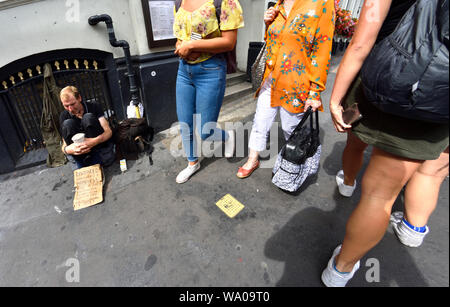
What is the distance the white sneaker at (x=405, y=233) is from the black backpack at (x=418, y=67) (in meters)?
0.47

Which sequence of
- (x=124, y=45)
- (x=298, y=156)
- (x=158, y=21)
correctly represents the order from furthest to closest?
(x=158, y=21) < (x=124, y=45) < (x=298, y=156)

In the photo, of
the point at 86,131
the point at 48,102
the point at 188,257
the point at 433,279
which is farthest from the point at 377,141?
the point at 48,102

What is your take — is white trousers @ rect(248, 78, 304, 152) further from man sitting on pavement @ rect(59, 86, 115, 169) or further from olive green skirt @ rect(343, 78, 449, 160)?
man sitting on pavement @ rect(59, 86, 115, 169)

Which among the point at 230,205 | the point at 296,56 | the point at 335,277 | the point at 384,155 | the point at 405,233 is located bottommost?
the point at 230,205

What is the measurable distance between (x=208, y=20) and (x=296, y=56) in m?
0.83

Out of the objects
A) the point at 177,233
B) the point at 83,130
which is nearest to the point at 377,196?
the point at 177,233

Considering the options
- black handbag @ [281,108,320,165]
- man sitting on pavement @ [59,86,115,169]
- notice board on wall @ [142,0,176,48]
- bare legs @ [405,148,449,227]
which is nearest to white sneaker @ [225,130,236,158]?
black handbag @ [281,108,320,165]

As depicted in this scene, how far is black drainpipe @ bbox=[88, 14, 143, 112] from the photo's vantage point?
2885 mm

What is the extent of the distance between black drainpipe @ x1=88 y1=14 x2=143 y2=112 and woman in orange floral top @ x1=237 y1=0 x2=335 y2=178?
1869 mm

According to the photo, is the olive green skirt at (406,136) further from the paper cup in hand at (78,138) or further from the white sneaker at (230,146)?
the paper cup in hand at (78,138)

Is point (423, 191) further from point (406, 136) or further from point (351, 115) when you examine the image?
point (351, 115)

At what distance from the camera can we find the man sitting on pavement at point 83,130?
269cm

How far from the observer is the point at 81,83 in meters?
3.26

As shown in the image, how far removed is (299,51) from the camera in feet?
6.61
